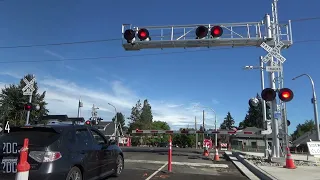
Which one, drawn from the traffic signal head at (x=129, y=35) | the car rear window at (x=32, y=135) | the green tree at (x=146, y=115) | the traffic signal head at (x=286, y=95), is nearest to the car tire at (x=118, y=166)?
the car rear window at (x=32, y=135)

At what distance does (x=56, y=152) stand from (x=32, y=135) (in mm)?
727

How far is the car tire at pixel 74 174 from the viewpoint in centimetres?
680

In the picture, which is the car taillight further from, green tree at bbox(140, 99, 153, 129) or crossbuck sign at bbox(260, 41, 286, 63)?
green tree at bbox(140, 99, 153, 129)

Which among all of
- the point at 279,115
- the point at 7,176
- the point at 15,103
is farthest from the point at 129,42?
the point at 15,103

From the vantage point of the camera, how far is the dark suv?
6363mm

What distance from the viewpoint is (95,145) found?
26.9ft

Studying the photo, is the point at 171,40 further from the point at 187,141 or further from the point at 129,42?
the point at 187,141

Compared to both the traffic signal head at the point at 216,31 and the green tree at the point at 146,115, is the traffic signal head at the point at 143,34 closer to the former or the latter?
the traffic signal head at the point at 216,31

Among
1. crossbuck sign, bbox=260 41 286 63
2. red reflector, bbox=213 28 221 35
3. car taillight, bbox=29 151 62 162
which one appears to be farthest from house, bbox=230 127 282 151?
car taillight, bbox=29 151 62 162

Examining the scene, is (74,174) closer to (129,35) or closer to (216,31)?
(129,35)

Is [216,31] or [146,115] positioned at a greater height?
[146,115]

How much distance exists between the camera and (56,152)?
655 centimetres

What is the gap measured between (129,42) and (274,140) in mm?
8922

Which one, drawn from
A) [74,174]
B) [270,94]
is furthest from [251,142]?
[74,174]
